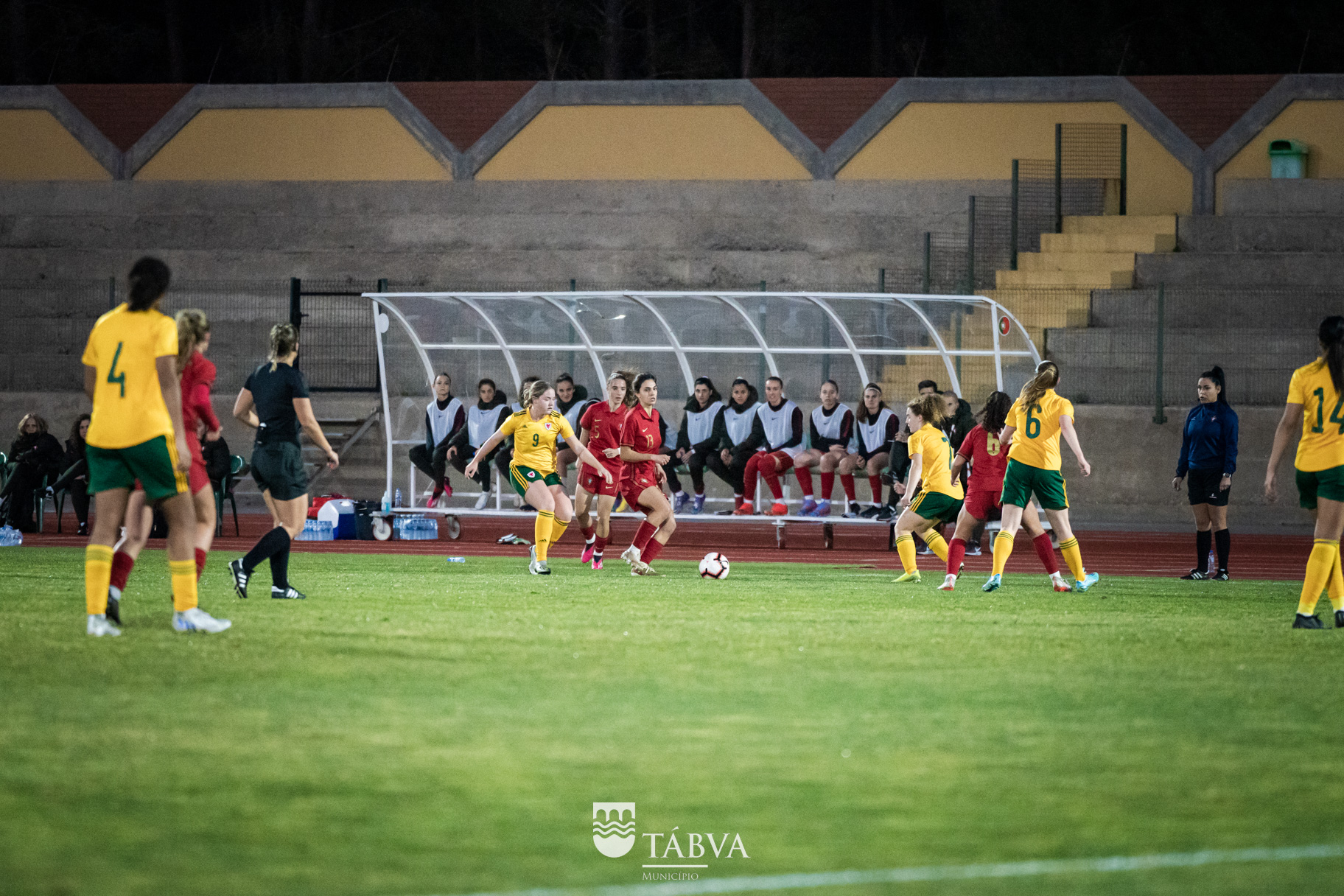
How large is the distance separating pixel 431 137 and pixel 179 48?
14.9 meters

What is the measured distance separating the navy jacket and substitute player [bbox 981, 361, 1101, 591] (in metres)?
2.30

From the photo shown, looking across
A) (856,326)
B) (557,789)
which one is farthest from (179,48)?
(557,789)

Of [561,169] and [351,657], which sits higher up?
[561,169]

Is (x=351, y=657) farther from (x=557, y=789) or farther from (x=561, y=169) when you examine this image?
(x=561, y=169)

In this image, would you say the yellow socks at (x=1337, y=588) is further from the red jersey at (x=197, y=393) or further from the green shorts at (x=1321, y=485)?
the red jersey at (x=197, y=393)

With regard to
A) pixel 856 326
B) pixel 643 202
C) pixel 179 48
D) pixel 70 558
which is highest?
pixel 179 48

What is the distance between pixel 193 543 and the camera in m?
9.11

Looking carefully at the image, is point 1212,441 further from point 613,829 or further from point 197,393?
point 613,829

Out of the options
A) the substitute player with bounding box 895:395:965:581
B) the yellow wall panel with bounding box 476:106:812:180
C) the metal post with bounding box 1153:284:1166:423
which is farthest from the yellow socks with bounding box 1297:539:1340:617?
the yellow wall panel with bounding box 476:106:812:180

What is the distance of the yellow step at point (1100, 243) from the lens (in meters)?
25.7

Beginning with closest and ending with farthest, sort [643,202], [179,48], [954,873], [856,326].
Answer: [954,873], [856,326], [643,202], [179,48]

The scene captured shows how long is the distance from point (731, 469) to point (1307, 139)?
14646 millimetres

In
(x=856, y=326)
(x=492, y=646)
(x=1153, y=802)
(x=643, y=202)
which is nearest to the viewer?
(x=1153, y=802)

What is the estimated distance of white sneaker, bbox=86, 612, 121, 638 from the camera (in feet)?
28.3
